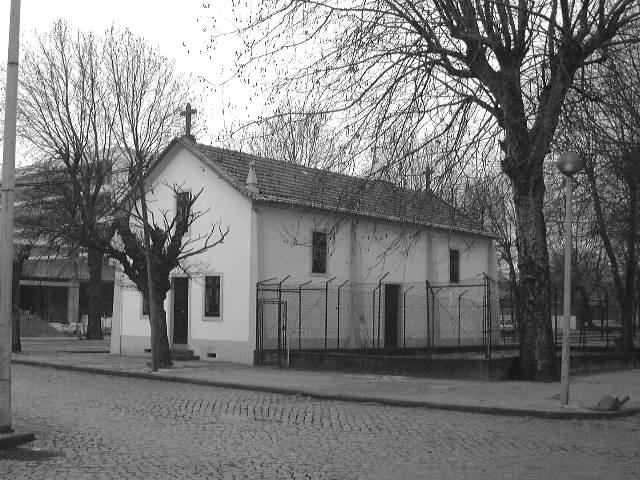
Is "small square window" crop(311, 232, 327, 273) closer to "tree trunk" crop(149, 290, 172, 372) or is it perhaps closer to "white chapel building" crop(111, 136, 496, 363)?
"white chapel building" crop(111, 136, 496, 363)

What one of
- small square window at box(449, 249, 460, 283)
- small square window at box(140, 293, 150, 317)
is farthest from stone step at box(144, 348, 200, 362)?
small square window at box(449, 249, 460, 283)

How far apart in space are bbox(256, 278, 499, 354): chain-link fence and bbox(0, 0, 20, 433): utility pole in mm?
12723

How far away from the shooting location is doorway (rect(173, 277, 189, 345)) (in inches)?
1057

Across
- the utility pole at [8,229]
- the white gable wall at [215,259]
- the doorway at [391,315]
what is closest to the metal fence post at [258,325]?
the white gable wall at [215,259]

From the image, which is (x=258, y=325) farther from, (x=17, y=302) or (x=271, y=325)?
(x=17, y=302)

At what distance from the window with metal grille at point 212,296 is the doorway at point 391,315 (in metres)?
6.84

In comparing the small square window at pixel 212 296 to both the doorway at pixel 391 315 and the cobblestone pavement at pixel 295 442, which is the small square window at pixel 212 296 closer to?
the doorway at pixel 391 315

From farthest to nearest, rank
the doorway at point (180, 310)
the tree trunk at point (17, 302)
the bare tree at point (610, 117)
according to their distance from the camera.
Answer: the tree trunk at point (17, 302) < the doorway at point (180, 310) < the bare tree at point (610, 117)

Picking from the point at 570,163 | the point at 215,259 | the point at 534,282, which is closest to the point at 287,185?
the point at 215,259

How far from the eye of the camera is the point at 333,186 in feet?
86.0

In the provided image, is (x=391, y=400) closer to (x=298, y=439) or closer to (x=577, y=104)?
(x=298, y=439)

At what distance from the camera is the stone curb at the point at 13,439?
9.06 metres

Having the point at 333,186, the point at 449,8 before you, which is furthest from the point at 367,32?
the point at 333,186

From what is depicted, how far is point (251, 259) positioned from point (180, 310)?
4.32 meters
